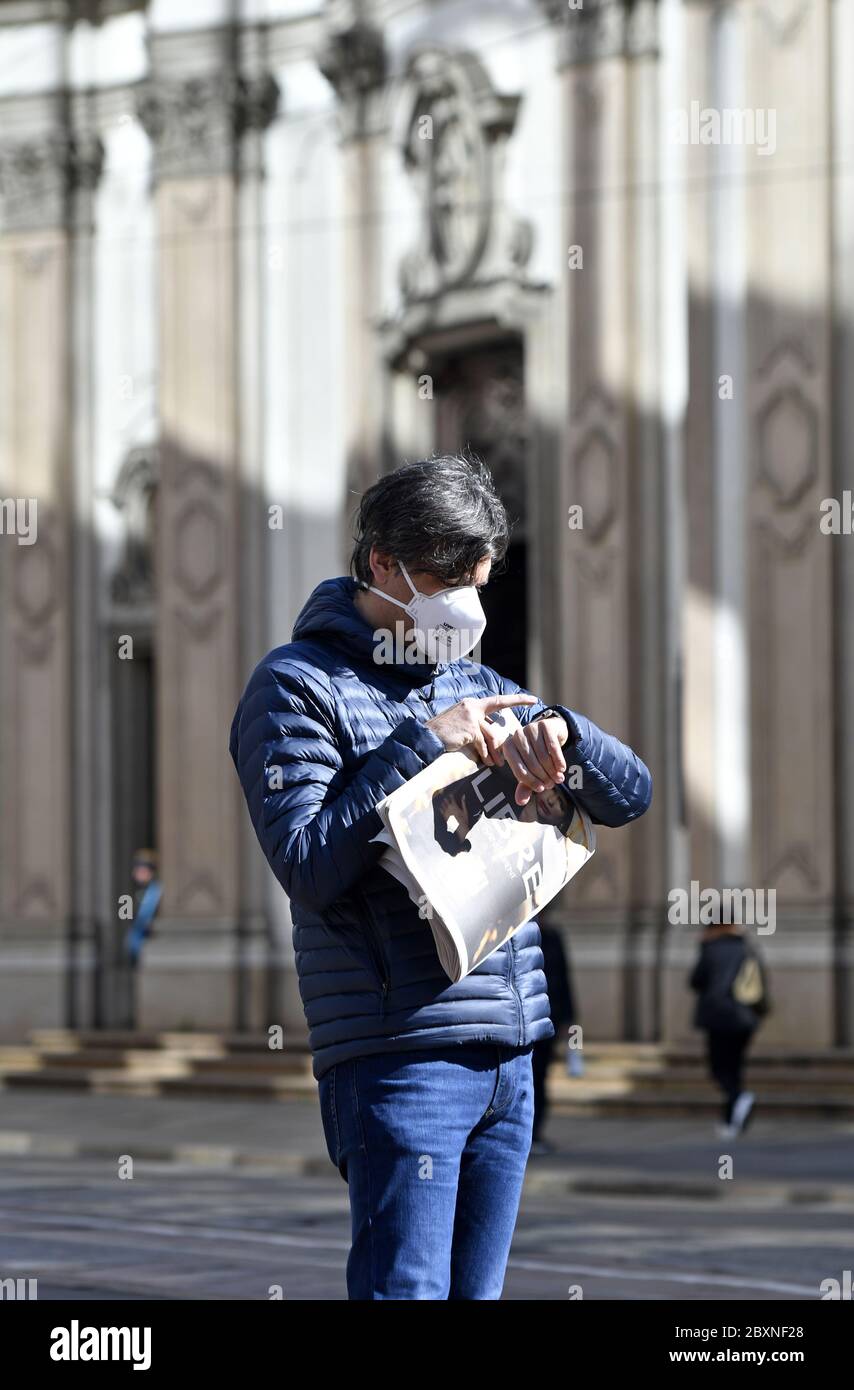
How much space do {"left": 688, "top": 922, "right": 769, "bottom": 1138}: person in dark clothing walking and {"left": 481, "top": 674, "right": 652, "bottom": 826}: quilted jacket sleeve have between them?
11311 mm

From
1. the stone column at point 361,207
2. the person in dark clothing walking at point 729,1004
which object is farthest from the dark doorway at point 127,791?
the person in dark clothing walking at point 729,1004

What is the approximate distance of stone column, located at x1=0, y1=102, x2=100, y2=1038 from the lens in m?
23.4

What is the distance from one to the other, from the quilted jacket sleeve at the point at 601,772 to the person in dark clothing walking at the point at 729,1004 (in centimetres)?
1131

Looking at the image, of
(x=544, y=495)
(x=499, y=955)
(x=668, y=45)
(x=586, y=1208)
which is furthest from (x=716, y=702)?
(x=499, y=955)

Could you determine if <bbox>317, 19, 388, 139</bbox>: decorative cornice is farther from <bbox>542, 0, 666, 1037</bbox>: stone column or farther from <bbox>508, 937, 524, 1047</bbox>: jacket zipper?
<bbox>508, 937, 524, 1047</bbox>: jacket zipper

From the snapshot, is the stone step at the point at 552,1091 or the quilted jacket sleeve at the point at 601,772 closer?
the quilted jacket sleeve at the point at 601,772

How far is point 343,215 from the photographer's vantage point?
72.6 ft

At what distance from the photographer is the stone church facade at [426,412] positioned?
17.5 meters

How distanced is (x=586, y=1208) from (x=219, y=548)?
10992 mm

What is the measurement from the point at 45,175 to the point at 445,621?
829 inches

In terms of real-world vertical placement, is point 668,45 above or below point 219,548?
above

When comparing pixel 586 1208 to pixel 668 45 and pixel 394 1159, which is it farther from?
pixel 668 45

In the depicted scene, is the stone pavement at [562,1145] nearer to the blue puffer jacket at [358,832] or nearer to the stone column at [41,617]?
the stone column at [41,617]

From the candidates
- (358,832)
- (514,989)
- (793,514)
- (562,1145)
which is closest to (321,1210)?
(562,1145)
